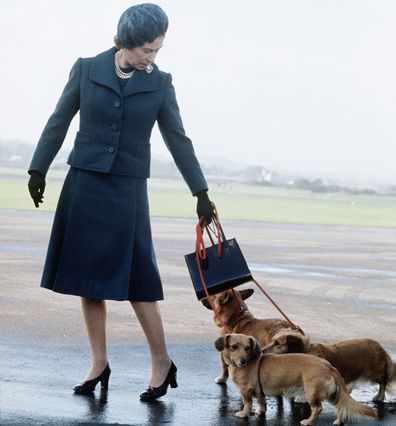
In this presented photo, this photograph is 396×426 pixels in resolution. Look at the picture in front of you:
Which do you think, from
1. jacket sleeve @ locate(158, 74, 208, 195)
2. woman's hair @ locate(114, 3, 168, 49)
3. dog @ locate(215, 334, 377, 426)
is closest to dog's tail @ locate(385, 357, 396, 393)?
dog @ locate(215, 334, 377, 426)

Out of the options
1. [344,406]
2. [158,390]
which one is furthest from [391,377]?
[158,390]

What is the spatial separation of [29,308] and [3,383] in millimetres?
3622

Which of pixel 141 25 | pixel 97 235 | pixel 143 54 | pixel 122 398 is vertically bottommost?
pixel 122 398

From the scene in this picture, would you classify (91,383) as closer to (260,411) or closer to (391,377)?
(260,411)

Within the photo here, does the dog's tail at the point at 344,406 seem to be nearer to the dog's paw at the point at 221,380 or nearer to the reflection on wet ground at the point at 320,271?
the dog's paw at the point at 221,380

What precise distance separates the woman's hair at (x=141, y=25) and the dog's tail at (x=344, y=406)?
87.0 inches

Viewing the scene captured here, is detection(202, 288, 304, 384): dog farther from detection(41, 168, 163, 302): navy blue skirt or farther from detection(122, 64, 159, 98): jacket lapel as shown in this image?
detection(122, 64, 159, 98): jacket lapel

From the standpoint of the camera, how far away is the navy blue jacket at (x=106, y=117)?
7.03m

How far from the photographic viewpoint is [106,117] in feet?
23.1

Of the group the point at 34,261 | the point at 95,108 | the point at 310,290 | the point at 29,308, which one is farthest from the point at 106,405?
the point at 34,261

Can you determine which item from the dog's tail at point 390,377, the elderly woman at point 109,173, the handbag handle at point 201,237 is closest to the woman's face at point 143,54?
the elderly woman at point 109,173

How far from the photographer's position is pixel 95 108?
704 centimetres

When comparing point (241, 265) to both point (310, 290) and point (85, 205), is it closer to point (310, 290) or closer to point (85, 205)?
point (85, 205)

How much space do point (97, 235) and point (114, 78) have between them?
0.94 meters
